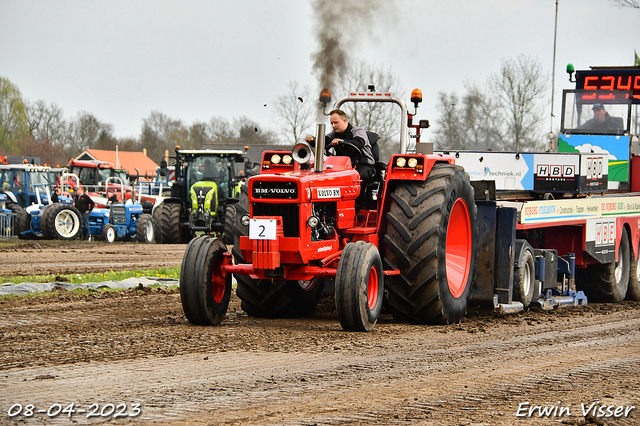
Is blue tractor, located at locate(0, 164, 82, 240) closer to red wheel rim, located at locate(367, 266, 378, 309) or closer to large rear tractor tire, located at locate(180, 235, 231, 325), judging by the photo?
large rear tractor tire, located at locate(180, 235, 231, 325)

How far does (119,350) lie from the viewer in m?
5.93

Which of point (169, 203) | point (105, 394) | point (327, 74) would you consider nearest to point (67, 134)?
point (169, 203)

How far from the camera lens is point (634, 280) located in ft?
41.0

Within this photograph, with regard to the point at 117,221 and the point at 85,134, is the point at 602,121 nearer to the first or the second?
the point at 117,221

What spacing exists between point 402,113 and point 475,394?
4.12 meters

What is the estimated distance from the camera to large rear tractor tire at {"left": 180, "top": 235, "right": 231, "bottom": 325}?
707 cm

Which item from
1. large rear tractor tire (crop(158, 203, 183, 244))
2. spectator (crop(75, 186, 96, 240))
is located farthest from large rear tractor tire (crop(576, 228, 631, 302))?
spectator (crop(75, 186, 96, 240))

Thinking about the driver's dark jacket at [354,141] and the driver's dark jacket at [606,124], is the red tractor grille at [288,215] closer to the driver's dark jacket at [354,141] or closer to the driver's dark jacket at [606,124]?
the driver's dark jacket at [354,141]

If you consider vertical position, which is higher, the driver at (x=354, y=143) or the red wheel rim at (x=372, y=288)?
the driver at (x=354, y=143)

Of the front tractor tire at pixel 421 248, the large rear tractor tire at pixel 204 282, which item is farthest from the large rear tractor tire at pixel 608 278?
the large rear tractor tire at pixel 204 282

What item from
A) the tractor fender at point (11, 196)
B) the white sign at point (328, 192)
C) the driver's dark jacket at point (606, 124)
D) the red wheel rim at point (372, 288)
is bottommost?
the red wheel rim at point (372, 288)

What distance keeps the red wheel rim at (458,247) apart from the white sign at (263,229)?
2.33m

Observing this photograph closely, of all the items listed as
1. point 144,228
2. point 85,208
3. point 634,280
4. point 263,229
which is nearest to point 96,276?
point 263,229

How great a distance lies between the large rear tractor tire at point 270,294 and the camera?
7.92 m
